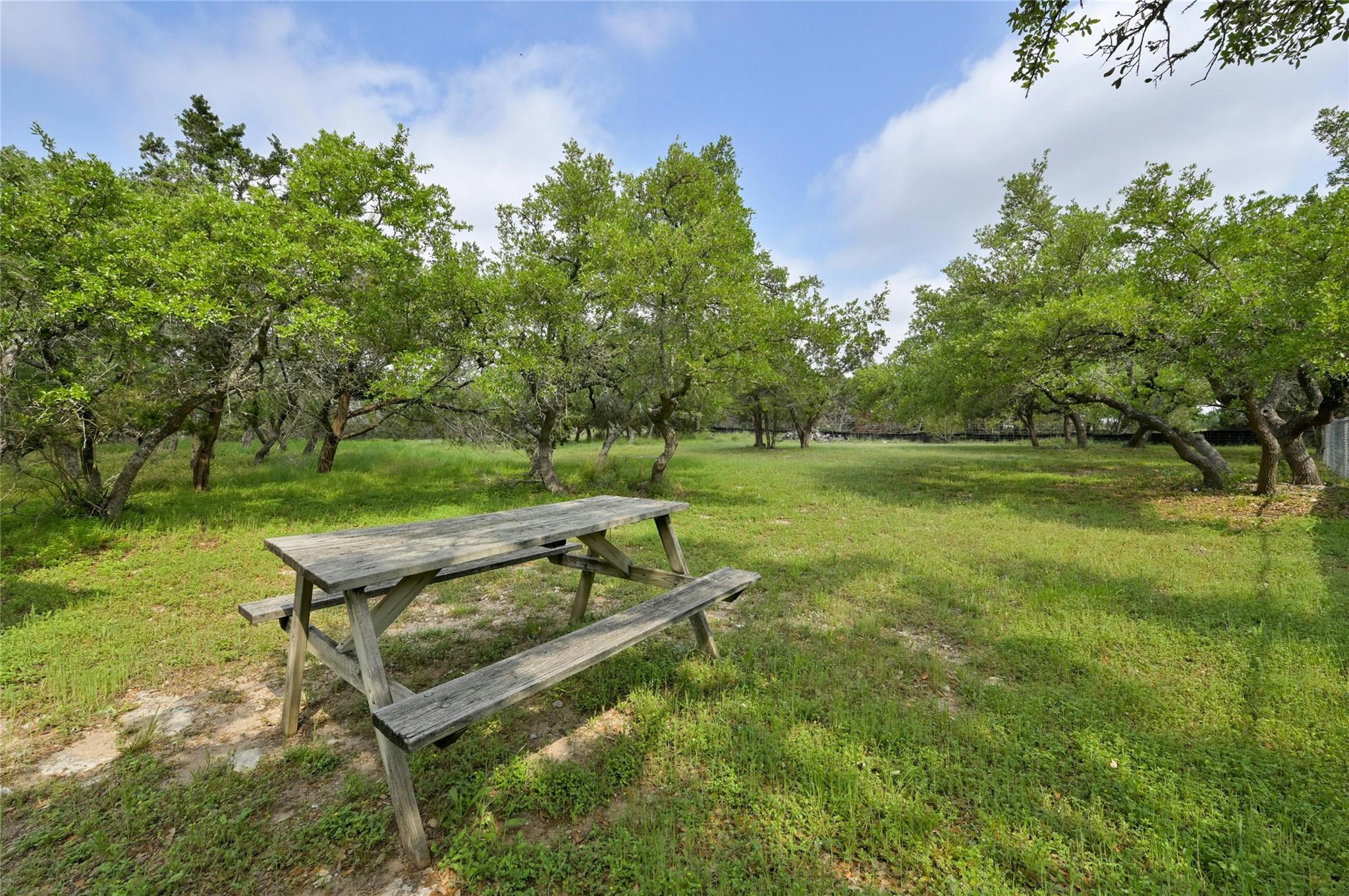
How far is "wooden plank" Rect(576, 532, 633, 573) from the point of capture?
4016mm

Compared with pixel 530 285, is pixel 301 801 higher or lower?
lower

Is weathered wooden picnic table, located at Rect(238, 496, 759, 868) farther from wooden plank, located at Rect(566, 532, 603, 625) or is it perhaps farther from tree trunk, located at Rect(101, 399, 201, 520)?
tree trunk, located at Rect(101, 399, 201, 520)

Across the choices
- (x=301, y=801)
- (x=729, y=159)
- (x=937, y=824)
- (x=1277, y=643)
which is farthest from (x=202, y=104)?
(x=1277, y=643)

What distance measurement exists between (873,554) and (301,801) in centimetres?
666

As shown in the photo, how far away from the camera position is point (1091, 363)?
433 inches

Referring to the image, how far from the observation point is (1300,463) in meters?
10.7

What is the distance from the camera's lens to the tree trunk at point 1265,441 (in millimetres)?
10070

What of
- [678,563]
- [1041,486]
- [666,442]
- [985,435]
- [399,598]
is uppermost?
[666,442]

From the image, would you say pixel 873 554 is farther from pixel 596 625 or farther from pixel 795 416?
pixel 795 416

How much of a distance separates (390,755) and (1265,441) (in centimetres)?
1592

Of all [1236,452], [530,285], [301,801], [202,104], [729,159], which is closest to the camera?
[301,801]

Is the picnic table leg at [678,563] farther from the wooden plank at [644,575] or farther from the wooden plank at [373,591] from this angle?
the wooden plank at [373,591]

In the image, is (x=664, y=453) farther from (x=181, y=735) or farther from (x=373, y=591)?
(x=181, y=735)

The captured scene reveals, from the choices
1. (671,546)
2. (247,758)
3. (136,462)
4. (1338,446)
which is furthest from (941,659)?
(1338,446)
